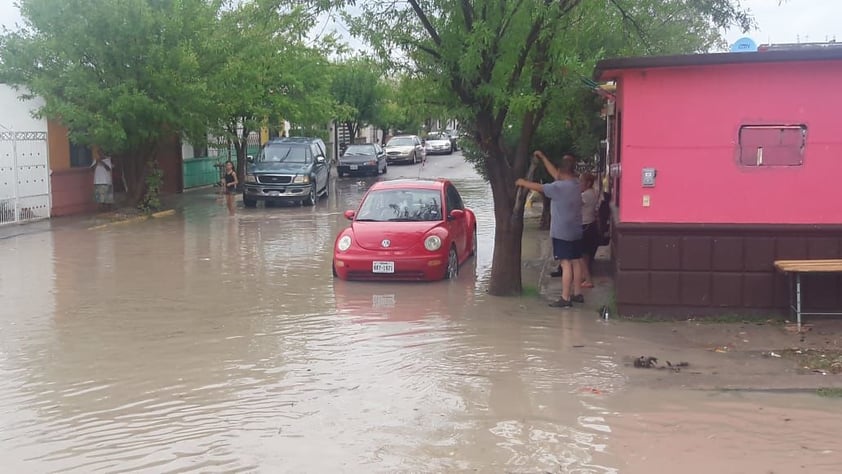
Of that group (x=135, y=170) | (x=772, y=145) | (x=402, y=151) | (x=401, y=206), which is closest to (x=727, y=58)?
(x=772, y=145)

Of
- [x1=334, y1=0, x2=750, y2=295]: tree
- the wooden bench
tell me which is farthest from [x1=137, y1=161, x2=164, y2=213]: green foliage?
the wooden bench

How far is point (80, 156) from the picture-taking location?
23422mm

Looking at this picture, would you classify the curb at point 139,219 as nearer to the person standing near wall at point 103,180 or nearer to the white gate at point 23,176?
the person standing near wall at point 103,180

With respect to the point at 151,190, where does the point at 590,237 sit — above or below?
below

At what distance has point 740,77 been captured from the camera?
959 centimetres

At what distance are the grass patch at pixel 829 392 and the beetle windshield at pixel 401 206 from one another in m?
6.76

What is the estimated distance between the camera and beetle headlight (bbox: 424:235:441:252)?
40.9 feet

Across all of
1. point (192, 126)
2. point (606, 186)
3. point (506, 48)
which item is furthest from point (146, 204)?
point (506, 48)

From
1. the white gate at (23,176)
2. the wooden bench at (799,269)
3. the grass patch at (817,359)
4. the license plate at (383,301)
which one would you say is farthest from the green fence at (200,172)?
the grass patch at (817,359)

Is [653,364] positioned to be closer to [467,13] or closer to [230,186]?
[467,13]

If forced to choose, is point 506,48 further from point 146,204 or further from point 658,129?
point 146,204

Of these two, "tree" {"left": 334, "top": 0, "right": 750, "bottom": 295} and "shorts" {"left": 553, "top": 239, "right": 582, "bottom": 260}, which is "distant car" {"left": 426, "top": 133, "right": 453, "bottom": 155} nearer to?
"tree" {"left": 334, "top": 0, "right": 750, "bottom": 295}

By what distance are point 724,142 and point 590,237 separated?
3053 millimetres

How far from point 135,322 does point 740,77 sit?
7098mm
